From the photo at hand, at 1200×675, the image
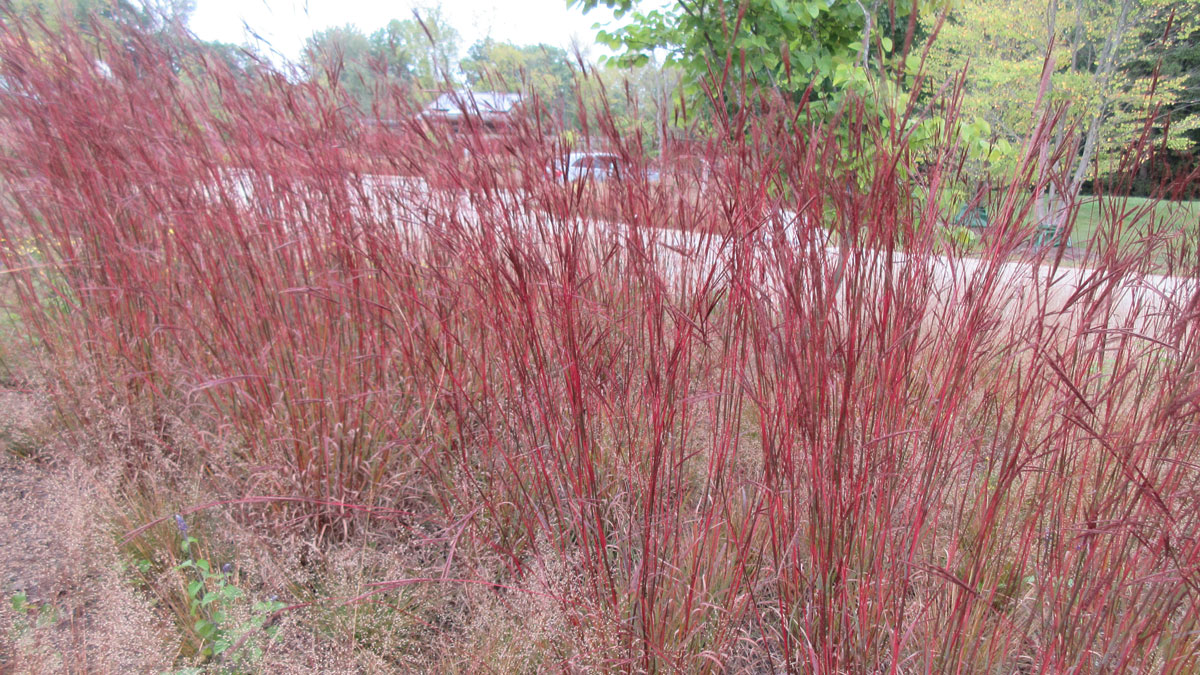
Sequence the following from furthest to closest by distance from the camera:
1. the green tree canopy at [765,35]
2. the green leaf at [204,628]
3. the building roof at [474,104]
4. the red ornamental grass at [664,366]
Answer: the green tree canopy at [765,35], the building roof at [474,104], the green leaf at [204,628], the red ornamental grass at [664,366]

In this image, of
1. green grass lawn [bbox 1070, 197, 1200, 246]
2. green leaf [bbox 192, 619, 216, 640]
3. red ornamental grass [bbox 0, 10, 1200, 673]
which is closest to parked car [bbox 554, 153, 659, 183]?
red ornamental grass [bbox 0, 10, 1200, 673]

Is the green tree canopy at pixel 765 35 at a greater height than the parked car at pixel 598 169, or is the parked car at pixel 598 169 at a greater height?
the green tree canopy at pixel 765 35

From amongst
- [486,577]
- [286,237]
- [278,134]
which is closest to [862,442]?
[486,577]

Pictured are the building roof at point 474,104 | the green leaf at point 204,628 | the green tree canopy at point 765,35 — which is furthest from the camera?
the green tree canopy at point 765,35

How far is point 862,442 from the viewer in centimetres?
93

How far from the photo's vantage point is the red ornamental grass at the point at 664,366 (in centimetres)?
98

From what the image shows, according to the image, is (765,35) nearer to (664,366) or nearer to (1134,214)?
(1134,214)

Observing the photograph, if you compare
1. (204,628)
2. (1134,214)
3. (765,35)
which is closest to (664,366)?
(204,628)

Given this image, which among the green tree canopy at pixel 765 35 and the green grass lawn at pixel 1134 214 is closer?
the green grass lawn at pixel 1134 214

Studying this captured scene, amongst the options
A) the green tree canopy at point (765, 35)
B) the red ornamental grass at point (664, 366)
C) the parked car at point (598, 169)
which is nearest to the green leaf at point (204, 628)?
the red ornamental grass at point (664, 366)

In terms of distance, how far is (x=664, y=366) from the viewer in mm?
1196

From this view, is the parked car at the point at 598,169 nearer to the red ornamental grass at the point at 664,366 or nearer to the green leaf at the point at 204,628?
the red ornamental grass at the point at 664,366

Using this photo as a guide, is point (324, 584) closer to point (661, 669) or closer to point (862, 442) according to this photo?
point (661, 669)

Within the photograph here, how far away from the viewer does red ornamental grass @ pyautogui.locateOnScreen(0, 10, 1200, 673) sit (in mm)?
984
